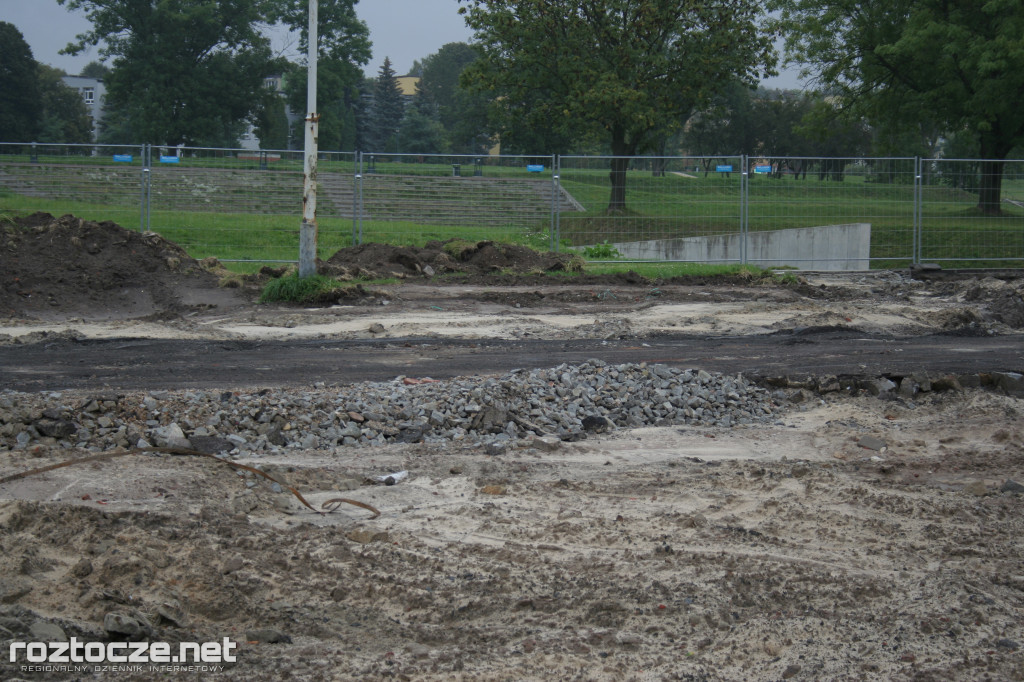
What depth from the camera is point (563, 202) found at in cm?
2147

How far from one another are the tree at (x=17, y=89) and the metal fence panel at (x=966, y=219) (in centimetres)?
5746

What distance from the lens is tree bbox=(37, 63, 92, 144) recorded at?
60531 mm

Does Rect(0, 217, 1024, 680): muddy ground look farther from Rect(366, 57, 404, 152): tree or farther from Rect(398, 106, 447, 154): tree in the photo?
Rect(366, 57, 404, 152): tree

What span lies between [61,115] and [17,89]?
6.63 meters

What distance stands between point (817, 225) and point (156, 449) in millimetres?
18907

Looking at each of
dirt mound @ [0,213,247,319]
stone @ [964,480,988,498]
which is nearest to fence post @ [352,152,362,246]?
dirt mound @ [0,213,247,319]

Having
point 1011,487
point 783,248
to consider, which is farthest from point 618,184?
point 1011,487

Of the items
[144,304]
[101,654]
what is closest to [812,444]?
[101,654]

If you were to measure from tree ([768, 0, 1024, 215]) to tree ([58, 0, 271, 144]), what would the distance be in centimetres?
3672

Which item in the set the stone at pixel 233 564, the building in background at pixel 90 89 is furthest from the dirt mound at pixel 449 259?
the building in background at pixel 90 89

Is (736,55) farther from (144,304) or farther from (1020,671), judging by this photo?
(1020,671)

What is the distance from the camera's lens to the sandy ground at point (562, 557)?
443 centimetres

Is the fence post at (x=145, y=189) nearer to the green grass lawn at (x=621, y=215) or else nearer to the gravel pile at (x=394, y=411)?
the green grass lawn at (x=621, y=215)

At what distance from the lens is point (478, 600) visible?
4918mm
